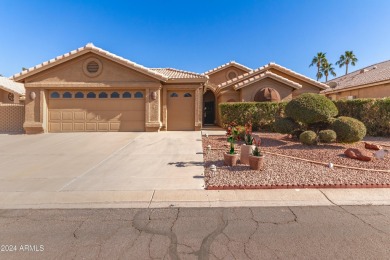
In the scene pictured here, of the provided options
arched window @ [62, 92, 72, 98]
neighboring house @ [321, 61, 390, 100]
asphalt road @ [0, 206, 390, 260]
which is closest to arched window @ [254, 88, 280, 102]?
neighboring house @ [321, 61, 390, 100]

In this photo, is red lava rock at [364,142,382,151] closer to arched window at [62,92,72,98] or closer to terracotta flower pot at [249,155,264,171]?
terracotta flower pot at [249,155,264,171]

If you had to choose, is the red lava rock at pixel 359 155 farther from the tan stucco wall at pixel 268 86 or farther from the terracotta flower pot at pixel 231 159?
the tan stucco wall at pixel 268 86

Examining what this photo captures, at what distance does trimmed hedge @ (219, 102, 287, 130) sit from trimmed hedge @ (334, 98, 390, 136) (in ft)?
12.9

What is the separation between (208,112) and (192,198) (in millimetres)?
19242

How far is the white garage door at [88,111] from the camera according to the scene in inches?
556

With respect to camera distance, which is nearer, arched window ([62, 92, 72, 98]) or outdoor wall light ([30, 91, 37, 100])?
outdoor wall light ([30, 91, 37, 100])

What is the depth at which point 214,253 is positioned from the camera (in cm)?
287

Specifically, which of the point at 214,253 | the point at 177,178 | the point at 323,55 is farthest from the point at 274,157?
the point at 323,55

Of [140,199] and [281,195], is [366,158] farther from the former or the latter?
[140,199]

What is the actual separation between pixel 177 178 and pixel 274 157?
394 centimetres

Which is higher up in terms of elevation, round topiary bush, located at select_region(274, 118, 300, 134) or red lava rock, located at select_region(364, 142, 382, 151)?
round topiary bush, located at select_region(274, 118, 300, 134)

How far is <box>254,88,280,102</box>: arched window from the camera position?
51.1 feet

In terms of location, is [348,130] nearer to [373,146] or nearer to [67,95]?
[373,146]

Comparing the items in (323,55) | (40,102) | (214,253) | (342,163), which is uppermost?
(323,55)
